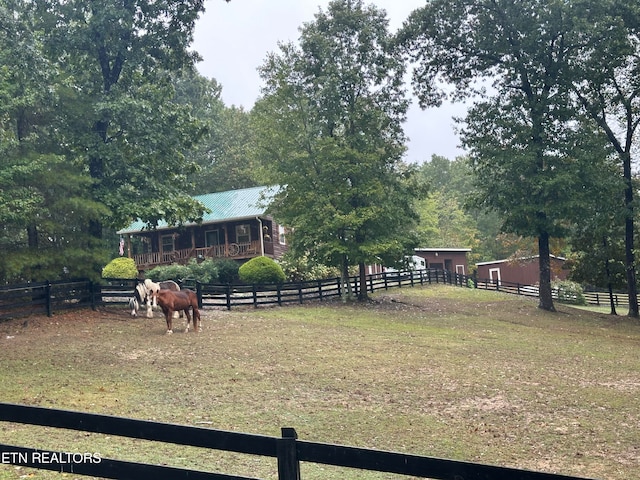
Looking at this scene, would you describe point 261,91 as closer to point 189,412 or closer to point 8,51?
point 8,51

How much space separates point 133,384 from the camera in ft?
40.0

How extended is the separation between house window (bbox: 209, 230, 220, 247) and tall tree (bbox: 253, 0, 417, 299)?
12.7 meters

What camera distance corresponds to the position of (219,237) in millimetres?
42219

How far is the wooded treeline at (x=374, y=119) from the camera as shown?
20766mm

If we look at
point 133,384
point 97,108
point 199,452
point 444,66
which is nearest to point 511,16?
point 444,66

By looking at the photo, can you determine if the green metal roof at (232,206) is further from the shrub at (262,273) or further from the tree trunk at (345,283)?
the tree trunk at (345,283)

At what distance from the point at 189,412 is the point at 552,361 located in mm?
11164

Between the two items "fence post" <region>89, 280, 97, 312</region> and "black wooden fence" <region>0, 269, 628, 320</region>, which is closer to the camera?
"black wooden fence" <region>0, 269, 628, 320</region>

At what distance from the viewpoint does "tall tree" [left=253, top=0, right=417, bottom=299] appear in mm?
28219

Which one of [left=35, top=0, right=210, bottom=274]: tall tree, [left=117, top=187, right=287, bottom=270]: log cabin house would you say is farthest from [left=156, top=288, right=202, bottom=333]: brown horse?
[left=117, top=187, right=287, bottom=270]: log cabin house

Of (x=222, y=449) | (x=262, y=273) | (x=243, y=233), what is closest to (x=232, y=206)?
(x=243, y=233)

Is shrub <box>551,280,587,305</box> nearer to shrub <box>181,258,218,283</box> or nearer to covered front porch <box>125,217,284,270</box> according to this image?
covered front porch <box>125,217,284,270</box>

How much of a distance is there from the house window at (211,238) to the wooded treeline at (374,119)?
36.0 ft

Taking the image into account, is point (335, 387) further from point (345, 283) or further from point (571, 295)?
point (571, 295)
